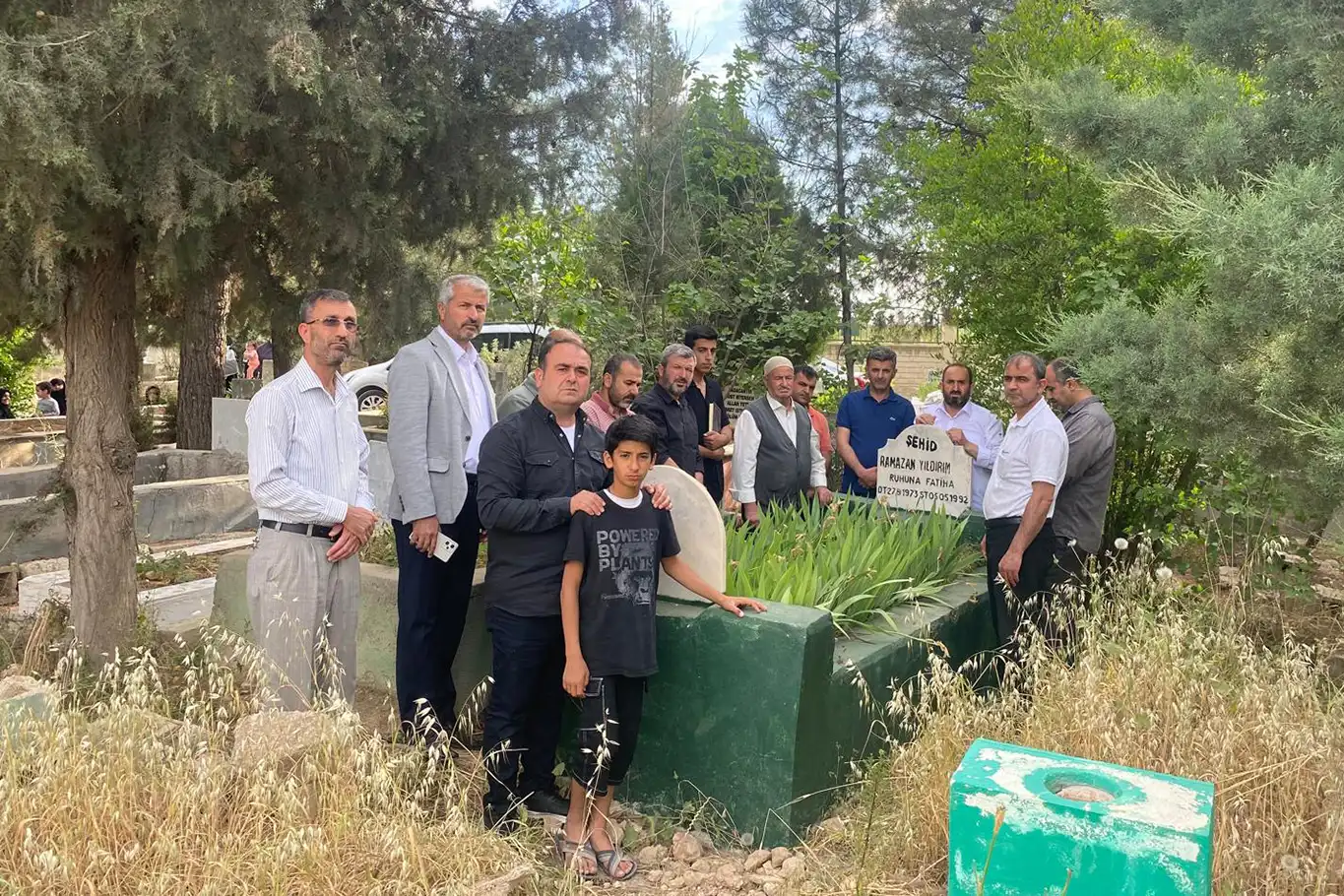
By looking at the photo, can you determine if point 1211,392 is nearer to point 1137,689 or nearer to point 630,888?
point 1137,689

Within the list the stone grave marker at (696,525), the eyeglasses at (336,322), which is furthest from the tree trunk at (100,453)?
the stone grave marker at (696,525)

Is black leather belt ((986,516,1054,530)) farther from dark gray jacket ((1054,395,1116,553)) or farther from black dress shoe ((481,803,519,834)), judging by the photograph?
black dress shoe ((481,803,519,834))

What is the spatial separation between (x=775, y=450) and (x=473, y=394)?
2.31 m

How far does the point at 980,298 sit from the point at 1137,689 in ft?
16.2

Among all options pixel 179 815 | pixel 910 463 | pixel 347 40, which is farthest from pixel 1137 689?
pixel 347 40

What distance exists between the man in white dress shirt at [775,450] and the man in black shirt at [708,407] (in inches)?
7.0

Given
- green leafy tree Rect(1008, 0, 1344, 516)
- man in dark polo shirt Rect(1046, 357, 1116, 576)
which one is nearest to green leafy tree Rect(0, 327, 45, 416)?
man in dark polo shirt Rect(1046, 357, 1116, 576)

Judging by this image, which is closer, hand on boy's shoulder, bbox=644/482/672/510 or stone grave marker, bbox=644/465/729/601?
hand on boy's shoulder, bbox=644/482/672/510

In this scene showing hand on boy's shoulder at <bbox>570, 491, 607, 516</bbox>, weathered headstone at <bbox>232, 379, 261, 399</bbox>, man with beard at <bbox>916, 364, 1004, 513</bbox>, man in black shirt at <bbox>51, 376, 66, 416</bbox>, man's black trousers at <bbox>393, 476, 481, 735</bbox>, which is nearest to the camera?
hand on boy's shoulder at <bbox>570, 491, 607, 516</bbox>

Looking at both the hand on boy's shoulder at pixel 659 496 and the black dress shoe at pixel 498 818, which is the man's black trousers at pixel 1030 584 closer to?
the hand on boy's shoulder at pixel 659 496

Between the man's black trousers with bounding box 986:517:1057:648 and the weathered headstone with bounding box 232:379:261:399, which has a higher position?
the weathered headstone with bounding box 232:379:261:399

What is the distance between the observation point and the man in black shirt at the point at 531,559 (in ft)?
12.0

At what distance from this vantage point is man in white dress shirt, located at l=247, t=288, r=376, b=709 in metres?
3.62

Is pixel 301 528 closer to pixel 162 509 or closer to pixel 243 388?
pixel 162 509
